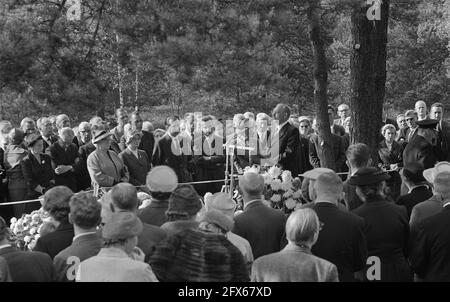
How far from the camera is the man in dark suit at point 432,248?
20.7 ft

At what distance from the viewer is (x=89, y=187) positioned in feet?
41.0

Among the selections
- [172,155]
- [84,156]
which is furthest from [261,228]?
[172,155]

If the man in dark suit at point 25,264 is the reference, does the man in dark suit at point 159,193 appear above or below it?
above

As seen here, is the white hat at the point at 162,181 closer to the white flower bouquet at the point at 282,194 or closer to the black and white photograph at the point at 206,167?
the black and white photograph at the point at 206,167

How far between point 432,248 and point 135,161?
22.1 ft

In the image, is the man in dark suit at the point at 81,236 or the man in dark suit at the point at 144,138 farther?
the man in dark suit at the point at 144,138

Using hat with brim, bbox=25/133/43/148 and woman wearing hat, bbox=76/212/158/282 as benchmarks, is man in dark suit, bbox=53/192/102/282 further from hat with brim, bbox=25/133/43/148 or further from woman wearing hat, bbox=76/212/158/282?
hat with brim, bbox=25/133/43/148

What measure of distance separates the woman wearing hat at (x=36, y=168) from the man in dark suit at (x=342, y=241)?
670 centimetres

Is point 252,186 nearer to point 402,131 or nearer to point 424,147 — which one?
point 424,147

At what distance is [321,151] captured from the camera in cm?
1252

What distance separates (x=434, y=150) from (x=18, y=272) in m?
7.77

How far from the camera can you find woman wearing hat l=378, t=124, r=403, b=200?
13438 mm

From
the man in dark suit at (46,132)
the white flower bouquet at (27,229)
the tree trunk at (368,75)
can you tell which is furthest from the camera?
the man in dark suit at (46,132)

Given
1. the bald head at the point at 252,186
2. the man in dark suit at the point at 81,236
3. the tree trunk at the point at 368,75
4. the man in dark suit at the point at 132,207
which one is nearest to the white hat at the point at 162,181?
the bald head at the point at 252,186
